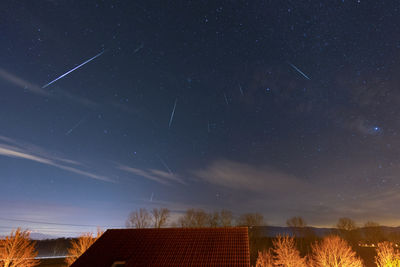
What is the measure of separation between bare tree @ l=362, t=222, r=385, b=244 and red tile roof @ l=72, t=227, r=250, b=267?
118901 millimetres

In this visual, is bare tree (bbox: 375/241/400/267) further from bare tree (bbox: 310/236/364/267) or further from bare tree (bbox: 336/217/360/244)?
bare tree (bbox: 336/217/360/244)

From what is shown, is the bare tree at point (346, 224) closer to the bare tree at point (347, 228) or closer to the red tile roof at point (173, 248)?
the bare tree at point (347, 228)

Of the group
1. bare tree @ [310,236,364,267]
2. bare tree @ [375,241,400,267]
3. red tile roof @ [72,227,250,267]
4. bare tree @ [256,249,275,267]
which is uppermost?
red tile roof @ [72,227,250,267]

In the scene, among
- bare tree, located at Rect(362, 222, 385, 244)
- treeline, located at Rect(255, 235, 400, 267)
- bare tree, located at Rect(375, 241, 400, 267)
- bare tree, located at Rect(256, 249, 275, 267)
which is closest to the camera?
bare tree, located at Rect(375, 241, 400, 267)

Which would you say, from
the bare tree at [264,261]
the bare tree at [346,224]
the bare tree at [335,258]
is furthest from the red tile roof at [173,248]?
the bare tree at [346,224]

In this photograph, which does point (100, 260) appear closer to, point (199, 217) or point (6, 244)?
point (6, 244)

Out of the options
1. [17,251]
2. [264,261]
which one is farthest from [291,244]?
[17,251]

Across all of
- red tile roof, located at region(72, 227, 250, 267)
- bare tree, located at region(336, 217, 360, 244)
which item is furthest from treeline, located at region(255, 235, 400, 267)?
bare tree, located at region(336, 217, 360, 244)

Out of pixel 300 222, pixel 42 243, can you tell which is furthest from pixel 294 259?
pixel 42 243

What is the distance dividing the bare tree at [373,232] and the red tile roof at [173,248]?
118901 mm

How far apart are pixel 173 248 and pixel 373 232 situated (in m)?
131

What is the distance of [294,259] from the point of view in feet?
135

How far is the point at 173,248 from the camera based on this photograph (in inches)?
914

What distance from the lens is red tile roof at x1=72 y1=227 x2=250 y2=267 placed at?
21338 millimetres
